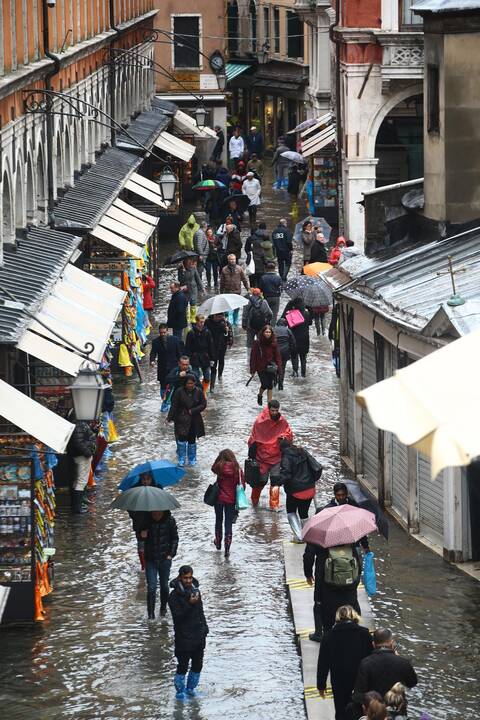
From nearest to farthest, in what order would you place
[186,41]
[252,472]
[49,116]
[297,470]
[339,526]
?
[339,526] → [297,470] → [252,472] → [49,116] → [186,41]

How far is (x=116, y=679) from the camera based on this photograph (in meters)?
16.6

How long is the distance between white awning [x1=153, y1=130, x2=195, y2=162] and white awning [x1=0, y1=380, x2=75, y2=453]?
28567mm

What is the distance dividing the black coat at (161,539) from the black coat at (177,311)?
1357cm

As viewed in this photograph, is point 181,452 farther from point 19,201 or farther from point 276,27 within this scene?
point 276,27

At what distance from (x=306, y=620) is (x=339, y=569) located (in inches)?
68.3

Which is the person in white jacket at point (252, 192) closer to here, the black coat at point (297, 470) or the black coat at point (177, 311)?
the black coat at point (177, 311)

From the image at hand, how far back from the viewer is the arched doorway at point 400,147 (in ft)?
155

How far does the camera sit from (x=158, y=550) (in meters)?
18.3

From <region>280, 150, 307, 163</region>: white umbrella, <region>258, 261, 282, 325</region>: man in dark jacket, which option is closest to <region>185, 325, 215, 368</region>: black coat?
<region>258, 261, 282, 325</region>: man in dark jacket


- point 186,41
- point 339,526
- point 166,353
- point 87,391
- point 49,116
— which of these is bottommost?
point 166,353

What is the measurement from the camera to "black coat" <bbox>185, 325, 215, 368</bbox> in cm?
2870

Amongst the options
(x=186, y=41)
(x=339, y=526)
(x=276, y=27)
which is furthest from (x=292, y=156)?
(x=339, y=526)

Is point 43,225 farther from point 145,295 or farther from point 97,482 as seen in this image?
point 145,295

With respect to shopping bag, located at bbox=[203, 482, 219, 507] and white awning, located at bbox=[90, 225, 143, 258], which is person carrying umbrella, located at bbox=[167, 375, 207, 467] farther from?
white awning, located at bbox=[90, 225, 143, 258]
